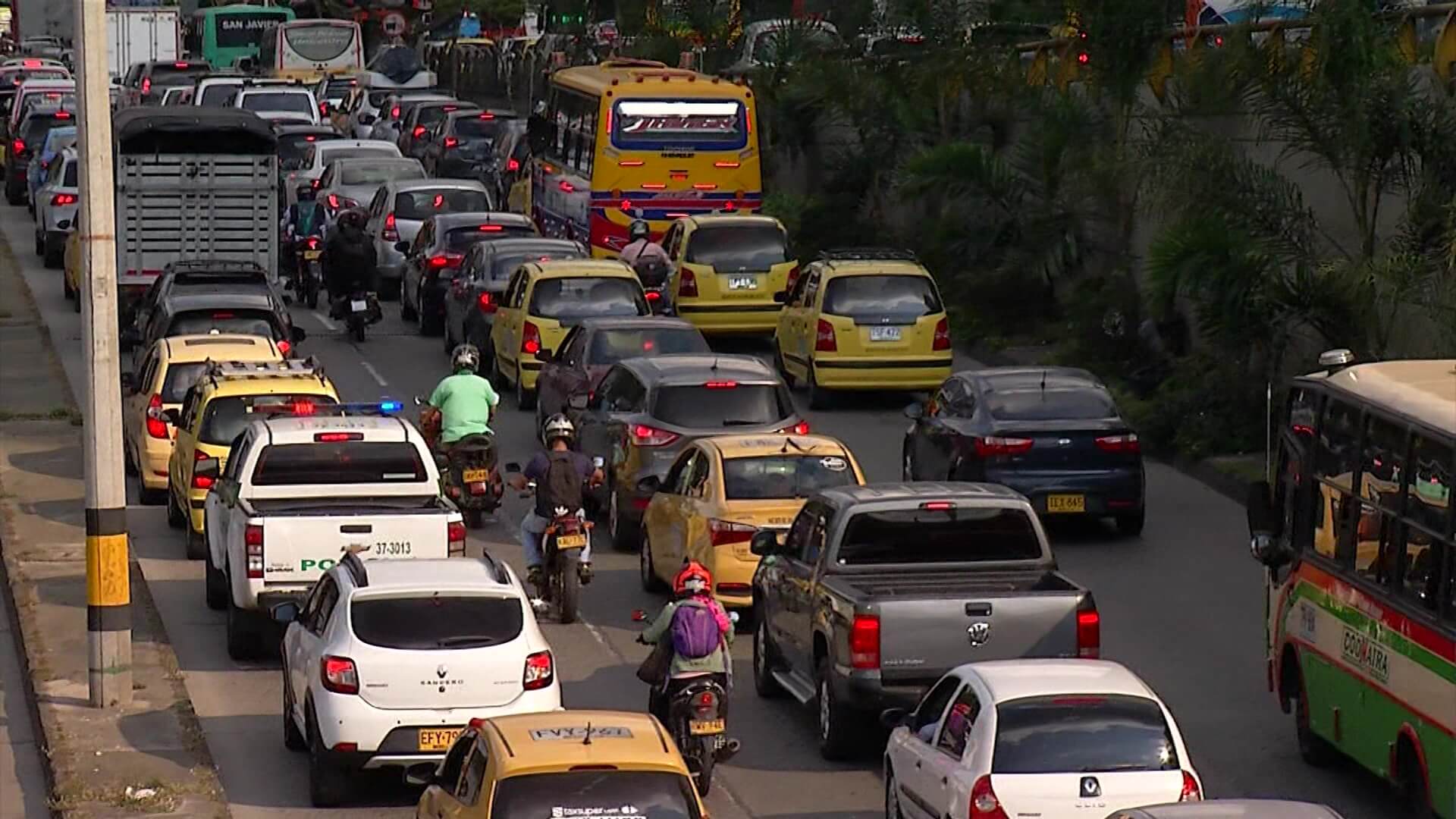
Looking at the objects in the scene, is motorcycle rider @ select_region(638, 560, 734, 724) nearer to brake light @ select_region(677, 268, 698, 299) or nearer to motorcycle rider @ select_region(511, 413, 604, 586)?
motorcycle rider @ select_region(511, 413, 604, 586)

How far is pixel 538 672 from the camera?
1566 centimetres

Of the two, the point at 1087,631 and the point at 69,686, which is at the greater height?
the point at 1087,631

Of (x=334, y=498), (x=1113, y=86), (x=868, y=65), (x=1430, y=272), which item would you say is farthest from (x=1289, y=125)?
(x=868, y=65)

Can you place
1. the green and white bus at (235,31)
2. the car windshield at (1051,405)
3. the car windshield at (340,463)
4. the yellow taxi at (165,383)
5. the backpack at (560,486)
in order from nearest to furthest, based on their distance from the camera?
the car windshield at (340,463), the backpack at (560,486), the car windshield at (1051,405), the yellow taxi at (165,383), the green and white bus at (235,31)

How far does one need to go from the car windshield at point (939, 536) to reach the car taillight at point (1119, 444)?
21.5 feet

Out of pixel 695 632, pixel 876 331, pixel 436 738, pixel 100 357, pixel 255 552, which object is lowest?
pixel 436 738

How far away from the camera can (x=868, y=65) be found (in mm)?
42969

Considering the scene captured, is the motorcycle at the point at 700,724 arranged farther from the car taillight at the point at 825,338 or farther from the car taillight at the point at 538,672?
the car taillight at the point at 825,338

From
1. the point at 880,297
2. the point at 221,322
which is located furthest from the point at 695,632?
the point at 880,297

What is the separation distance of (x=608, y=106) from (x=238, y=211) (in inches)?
249

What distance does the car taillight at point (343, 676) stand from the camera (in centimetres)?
1549

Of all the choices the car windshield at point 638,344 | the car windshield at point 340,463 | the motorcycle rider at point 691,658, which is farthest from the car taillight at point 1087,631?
the car windshield at point 638,344

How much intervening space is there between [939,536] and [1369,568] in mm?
2910

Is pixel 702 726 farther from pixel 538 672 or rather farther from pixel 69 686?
pixel 69 686
